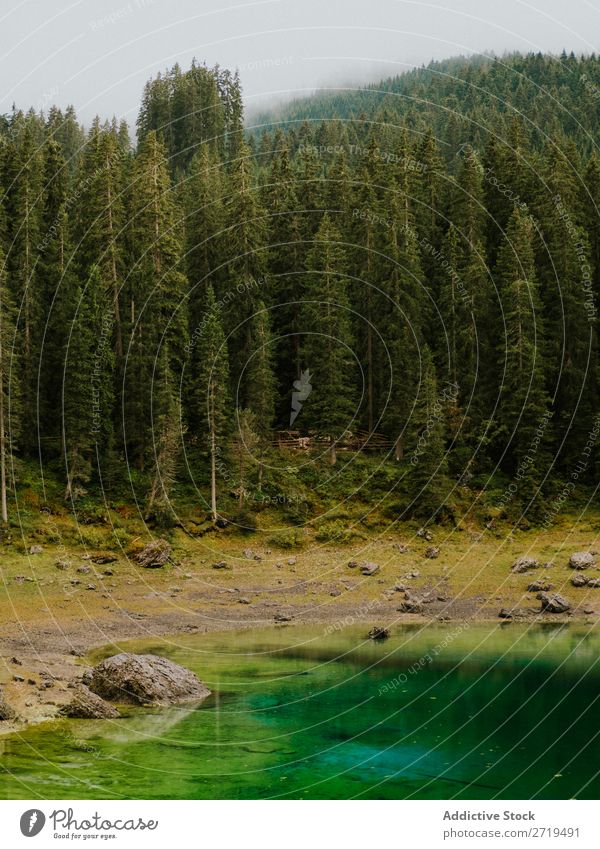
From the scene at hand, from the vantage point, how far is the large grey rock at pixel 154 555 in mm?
48903

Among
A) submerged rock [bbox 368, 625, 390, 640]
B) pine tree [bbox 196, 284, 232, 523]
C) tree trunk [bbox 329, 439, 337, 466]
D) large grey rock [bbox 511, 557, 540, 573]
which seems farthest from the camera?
tree trunk [bbox 329, 439, 337, 466]

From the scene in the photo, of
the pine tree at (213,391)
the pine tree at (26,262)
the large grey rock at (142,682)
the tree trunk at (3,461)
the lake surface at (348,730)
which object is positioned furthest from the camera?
the pine tree at (26,262)

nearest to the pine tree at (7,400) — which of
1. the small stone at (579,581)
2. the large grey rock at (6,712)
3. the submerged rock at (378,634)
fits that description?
the submerged rock at (378,634)

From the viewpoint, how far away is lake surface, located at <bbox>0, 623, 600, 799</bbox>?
22312 millimetres

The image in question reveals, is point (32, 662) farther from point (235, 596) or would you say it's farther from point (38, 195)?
point (38, 195)

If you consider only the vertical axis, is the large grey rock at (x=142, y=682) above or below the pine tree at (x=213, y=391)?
below

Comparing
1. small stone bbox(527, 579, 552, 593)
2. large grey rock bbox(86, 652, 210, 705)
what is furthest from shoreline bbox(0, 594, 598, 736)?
small stone bbox(527, 579, 552, 593)

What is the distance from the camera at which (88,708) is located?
2803 cm

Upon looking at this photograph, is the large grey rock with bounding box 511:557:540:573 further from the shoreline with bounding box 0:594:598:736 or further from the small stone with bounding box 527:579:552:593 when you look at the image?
the shoreline with bounding box 0:594:598:736

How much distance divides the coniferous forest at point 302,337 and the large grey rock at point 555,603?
10.7m

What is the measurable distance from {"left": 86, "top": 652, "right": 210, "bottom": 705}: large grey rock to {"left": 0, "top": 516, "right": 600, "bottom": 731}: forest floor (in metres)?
5.10

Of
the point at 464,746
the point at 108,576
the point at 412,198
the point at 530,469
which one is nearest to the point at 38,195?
the point at 412,198

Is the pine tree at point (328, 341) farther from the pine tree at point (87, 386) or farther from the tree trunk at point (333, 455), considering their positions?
the pine tree at point (87, 386)

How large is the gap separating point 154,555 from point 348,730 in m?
23.7
